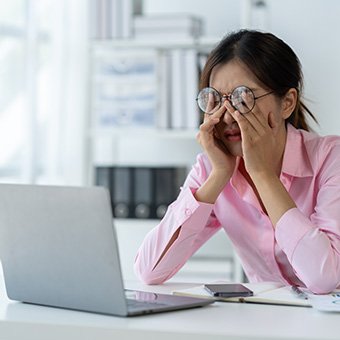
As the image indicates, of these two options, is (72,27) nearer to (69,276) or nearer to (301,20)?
(301,20)

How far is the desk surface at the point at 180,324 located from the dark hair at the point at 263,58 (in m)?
0.69

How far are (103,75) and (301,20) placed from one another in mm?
940

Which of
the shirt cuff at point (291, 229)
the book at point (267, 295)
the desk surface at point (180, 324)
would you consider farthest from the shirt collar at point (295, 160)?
the desk surface at point (180, 324)

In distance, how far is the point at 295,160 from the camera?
1.92 metres

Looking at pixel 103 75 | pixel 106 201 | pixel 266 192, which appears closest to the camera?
pixel 106 201

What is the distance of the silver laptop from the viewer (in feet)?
4.24

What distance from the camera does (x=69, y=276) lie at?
1.37 meters

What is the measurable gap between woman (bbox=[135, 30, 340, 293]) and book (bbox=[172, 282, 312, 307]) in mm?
172

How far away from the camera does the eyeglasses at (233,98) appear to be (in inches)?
73.8

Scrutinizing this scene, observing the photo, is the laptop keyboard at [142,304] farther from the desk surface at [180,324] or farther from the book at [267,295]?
the book at [267,295]

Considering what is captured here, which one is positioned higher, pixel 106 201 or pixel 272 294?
pixel 106 201

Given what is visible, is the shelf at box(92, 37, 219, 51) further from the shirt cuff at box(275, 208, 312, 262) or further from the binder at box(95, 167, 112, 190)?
the shirt cuff at box(275, 208, 312, 262)

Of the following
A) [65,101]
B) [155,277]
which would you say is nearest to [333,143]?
[155,277]

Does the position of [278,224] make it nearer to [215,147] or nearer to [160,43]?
[215,147]
